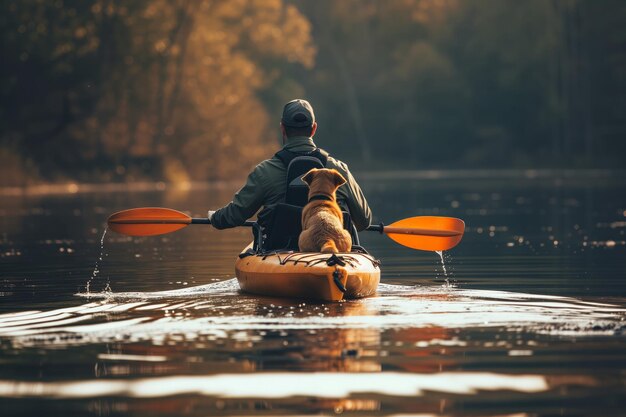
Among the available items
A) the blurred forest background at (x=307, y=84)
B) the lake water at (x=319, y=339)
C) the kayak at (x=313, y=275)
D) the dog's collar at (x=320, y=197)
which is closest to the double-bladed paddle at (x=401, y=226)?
the lake water at (x=319, y=339)

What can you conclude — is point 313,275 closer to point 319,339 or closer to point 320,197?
point 320,197

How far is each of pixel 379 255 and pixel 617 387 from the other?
1120 cm

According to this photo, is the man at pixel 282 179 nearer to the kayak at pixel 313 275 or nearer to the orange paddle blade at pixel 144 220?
the kayak at pixel 313 275

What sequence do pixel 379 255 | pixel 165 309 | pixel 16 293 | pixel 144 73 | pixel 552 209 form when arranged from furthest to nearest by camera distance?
pixel 144 73 → pixel 552 209 → pixel 379 255 → pixel 16 293 → pixel 165 309

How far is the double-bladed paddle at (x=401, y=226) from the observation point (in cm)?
1430

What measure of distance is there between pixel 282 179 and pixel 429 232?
7.76 feet

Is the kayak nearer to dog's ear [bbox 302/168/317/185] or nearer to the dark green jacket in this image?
the dark green jacket

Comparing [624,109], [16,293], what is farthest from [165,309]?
[624,109]

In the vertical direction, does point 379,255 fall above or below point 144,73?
below

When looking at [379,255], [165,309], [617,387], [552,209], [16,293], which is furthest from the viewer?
[552,209]

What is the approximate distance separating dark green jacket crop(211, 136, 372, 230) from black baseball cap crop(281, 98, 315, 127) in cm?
13

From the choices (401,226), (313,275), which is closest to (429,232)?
(401,226)

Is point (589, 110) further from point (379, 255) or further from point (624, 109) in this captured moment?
point (379, 255)

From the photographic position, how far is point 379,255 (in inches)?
734
